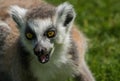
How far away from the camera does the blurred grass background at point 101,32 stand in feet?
30.2

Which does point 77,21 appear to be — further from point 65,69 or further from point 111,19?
point 65,69

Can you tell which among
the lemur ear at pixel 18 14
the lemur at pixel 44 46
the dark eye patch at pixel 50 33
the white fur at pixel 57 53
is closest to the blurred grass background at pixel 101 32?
the lemur at pixel 44 46

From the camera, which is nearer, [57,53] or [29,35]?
[29,35]

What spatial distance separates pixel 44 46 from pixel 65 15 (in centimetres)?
71

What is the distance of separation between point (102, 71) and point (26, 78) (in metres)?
1.54

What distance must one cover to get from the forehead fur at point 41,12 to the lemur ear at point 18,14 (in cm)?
9

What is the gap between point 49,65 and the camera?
7977mm

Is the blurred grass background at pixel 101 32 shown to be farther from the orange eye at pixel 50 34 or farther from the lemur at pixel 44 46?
the orange eye at pixel 50 34

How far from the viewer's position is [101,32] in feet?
35.4

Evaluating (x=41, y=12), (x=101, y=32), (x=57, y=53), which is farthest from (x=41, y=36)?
(x=101, y=32)

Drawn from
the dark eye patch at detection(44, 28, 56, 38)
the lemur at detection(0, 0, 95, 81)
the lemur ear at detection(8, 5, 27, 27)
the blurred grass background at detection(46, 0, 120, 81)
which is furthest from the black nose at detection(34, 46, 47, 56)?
the blurred grass background at detection(46, 0, 120, 81)

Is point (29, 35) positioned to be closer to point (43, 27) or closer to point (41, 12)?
point (43, 27)

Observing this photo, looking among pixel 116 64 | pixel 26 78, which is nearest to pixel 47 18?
pixel 26 78

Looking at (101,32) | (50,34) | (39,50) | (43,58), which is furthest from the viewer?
(101,32)
